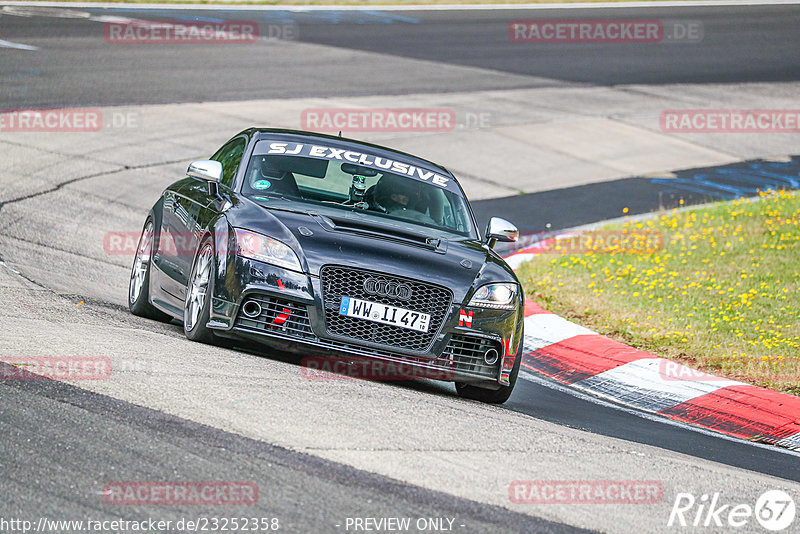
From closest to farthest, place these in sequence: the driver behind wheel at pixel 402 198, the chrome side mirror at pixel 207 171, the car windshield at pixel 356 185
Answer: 1. the chrome side mirror at pixel 207 171
2. the car windshield at pixel 356 185
3. the driver behind wheel at pixel 402 198

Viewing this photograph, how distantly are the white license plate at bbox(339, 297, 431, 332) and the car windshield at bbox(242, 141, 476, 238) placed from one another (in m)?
1.05

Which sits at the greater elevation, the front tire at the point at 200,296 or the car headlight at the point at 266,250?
the car headlight at the point at 266,250

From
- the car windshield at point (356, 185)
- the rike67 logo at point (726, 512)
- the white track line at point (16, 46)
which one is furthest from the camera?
the white track line at point (16, 46)

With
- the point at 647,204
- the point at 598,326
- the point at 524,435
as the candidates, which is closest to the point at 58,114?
the point at 647,204

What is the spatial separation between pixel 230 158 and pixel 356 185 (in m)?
1.13

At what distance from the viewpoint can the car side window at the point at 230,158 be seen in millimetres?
8509

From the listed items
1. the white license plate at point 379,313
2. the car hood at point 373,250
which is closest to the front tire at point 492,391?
the car hood at point 373,250

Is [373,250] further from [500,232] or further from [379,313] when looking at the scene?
[500,232]

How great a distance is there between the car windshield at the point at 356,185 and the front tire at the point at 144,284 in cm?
119

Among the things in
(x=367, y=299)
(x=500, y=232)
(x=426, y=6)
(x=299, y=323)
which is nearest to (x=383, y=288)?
(x=367, y=299)

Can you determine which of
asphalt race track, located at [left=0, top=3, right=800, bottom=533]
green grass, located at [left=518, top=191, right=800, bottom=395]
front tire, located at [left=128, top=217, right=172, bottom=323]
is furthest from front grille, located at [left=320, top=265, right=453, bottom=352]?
green grass, located at [left=518, top=191, right=800, bottom=395]

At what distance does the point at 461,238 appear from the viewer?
8.21m

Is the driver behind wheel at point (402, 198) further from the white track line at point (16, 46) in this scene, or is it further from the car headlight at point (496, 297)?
the white track line at point (16, 46)

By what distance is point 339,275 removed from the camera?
707 centimetres
